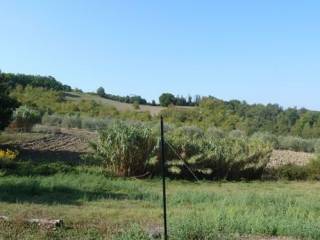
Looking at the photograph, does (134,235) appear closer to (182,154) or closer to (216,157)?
(182,154)

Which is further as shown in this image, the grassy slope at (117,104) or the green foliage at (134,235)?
the grassy slope at (117,104)

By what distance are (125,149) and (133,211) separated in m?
9.15

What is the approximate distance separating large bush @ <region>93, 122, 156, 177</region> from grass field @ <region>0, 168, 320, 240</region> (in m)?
2.33

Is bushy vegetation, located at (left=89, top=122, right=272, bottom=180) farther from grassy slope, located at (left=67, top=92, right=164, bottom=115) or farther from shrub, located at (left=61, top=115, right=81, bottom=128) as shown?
→ grassy slope, located at (left=67, top=92, right=164, bottom=115)

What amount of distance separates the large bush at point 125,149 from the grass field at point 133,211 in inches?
91.6

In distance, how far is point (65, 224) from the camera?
377 inches

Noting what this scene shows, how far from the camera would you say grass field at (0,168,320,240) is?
8774mm

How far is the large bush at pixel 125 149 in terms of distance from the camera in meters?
21.1

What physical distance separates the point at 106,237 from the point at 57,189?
648 centimetres

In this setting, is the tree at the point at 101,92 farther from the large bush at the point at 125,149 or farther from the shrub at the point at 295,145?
the large bush at the point at 125,149

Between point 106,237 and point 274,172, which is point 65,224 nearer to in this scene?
point 106,237

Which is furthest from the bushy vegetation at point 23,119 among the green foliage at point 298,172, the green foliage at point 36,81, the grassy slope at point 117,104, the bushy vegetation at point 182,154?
the green foliage at point 36,81

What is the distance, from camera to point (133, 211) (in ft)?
39.2

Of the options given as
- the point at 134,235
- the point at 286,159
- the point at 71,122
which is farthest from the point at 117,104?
the point at 134,235
